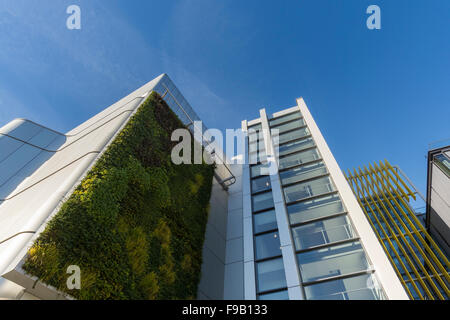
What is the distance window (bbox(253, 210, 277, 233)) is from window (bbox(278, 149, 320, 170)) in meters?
3.44

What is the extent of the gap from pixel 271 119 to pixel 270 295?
1415 cm

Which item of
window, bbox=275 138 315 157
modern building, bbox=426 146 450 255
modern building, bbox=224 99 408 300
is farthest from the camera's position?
window, bbox=275 138 315 157

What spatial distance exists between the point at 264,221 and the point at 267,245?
1488mm

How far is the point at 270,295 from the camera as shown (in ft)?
29.1

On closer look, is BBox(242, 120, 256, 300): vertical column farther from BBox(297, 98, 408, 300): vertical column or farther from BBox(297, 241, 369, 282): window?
BBox(297, 98, 408, 300): vertical column

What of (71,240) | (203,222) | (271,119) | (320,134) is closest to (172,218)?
(203,222)

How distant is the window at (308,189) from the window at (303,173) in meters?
0.45

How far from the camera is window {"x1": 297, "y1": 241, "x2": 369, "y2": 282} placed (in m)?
8.74

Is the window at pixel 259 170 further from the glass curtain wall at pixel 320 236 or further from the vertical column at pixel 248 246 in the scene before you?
the glass curtain wall at pixel 320 236

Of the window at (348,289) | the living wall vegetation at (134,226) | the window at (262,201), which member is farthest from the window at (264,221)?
the window at (348,289)

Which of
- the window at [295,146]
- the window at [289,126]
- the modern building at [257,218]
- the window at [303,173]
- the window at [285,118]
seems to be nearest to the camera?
the modern building at [257,218]

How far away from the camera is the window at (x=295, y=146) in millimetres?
16016

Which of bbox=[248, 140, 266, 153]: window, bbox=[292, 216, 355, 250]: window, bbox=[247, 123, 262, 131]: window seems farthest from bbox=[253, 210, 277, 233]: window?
bbox=[247, 123, 262, 131]: window

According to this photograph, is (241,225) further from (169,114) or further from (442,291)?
(442,291)
